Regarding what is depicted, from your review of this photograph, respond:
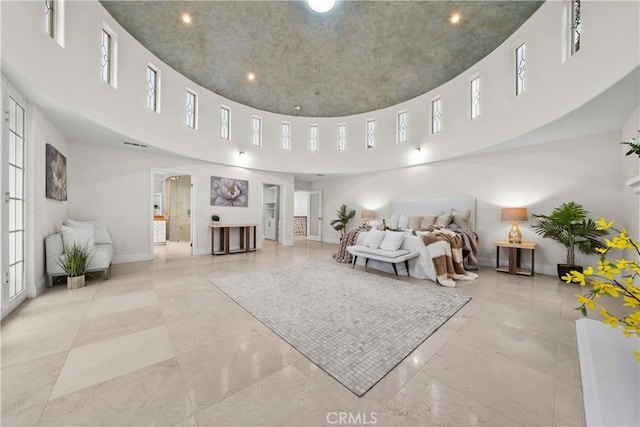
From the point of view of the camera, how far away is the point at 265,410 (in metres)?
A: 1.37

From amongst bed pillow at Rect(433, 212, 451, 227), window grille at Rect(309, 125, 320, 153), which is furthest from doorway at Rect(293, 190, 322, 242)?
bed pillow at Rect(433, 212, 451, 227)

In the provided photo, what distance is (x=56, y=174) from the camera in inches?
145

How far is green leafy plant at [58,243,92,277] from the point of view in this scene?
132 inches

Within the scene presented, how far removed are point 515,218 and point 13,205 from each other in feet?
24.3

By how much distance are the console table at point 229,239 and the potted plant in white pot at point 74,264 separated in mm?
2776

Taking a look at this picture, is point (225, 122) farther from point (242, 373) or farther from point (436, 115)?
point (242, 373)

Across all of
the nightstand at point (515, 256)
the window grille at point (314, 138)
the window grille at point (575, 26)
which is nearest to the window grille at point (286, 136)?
the window grille at point (314, 138)

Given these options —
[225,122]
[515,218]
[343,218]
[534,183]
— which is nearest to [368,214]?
[343,218]

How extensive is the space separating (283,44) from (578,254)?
6.81 metres

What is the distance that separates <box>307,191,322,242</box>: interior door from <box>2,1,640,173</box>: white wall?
1.86m

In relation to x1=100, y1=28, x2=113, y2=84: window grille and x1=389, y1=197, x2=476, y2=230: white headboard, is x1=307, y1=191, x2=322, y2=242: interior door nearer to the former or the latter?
x1=389, y1=197, x2=476, y2=230: white headboard

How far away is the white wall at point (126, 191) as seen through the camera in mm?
4652

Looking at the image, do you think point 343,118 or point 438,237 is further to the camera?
point 343,118

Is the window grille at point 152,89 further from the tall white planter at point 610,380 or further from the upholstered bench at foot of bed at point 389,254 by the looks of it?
the tall white planter at point 610,380
